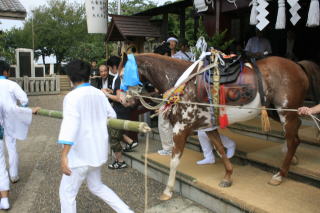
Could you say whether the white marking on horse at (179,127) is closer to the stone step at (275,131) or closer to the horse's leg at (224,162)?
the horse's leg at (224,162)

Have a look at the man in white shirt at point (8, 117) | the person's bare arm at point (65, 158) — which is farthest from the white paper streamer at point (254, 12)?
the person's bare arm at point (65, 158)

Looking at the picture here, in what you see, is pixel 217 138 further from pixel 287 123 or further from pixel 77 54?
pixel 77 54

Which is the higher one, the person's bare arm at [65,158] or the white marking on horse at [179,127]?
the white marking on horse at [179,127]

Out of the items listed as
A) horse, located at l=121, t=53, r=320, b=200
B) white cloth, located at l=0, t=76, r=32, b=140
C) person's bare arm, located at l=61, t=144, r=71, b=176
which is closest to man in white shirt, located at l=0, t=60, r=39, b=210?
white cloth, located at l=0, t=76, r=32, b=140

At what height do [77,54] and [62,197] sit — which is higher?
[77,54]

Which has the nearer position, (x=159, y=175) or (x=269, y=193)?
(x=269, y=193)

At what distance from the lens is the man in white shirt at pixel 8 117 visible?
383 centimetres

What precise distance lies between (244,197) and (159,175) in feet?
5.53

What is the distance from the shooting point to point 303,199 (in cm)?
333

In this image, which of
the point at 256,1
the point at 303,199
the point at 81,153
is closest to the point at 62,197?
the point at 81,153

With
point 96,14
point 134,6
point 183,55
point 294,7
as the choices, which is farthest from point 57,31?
point 294,7

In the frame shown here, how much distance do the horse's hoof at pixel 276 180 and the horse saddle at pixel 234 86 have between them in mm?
1089

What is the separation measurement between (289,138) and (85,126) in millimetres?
2647

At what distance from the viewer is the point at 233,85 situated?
3.73m
